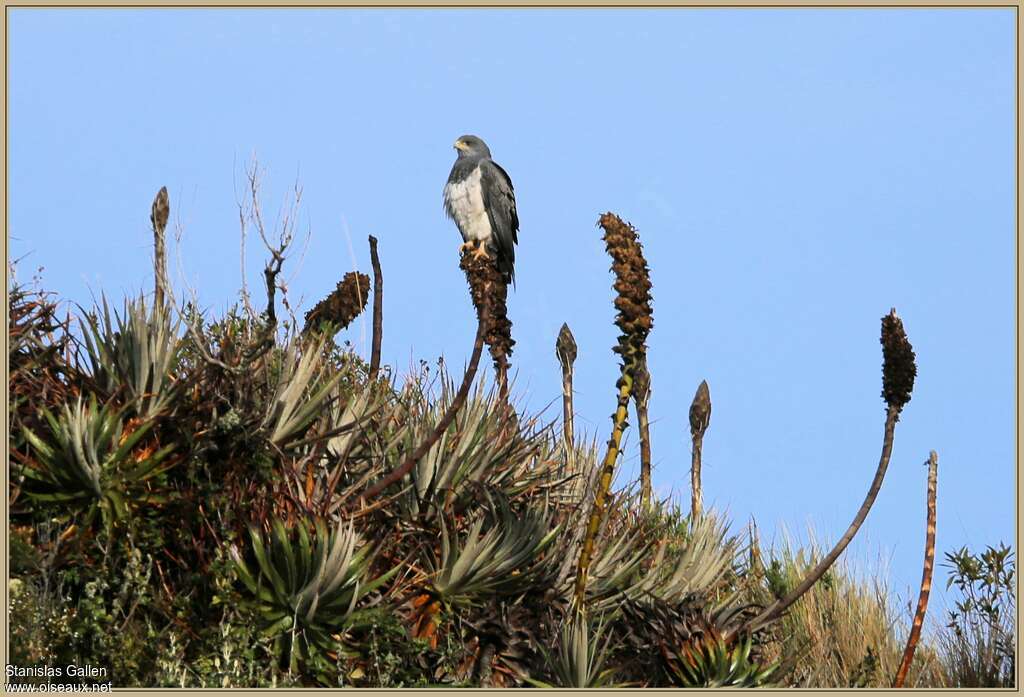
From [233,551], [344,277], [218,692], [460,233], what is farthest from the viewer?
[460,233]

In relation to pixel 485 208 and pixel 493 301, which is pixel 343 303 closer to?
pixel 485 208

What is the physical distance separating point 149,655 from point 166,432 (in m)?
1.67

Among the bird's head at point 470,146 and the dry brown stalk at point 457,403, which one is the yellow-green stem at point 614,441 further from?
the bird's head at point 470,146

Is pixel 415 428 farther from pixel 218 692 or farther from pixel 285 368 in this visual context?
pixel 218 692

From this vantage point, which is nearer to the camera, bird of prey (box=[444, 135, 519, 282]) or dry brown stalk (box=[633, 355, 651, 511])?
dry brown stalk (box=[633, 355, 651, 511])

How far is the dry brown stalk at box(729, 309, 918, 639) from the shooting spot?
11211mm

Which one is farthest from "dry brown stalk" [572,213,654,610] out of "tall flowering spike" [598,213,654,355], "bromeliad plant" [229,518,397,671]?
"bromeliad plant" [229,518,397,671]

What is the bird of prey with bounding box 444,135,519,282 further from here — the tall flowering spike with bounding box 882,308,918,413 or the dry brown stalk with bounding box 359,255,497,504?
the tall flowering spike with bounding box 882,308,918,413

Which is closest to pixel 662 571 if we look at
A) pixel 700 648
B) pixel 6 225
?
pixel 700 648

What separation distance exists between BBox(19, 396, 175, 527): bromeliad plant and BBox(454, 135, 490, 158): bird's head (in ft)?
32.1

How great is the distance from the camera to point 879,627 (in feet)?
51.4

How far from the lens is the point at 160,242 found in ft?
38.9

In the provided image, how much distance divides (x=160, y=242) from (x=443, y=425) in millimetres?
3168

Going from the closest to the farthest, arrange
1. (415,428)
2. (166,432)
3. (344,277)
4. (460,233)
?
(166,432) → (415,428) → (344,277) → (460,233)
